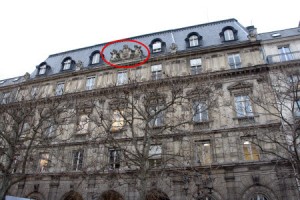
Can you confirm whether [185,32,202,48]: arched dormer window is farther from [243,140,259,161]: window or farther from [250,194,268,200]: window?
[250,194,268,200]: window

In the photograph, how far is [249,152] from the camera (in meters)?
18.0

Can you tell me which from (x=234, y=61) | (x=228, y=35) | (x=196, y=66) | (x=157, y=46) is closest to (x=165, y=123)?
(x=196, y=66)

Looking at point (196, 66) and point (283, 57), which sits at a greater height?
point (196, 66)

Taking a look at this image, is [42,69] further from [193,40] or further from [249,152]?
[249,152]

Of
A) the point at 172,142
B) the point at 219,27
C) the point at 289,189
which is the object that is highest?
the point at 219,27

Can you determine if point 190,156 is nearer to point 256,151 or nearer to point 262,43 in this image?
point 256,151

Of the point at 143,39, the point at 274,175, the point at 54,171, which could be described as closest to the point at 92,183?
the point at 54,171

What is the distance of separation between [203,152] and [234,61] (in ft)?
29.9

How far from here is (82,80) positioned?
86.2 feet

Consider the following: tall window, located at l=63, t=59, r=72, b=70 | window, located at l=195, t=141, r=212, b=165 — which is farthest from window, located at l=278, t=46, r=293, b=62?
tall window, located at l=63, t=59, r=72, b=70

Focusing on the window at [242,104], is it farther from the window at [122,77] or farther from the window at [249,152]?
the window at [122,77]

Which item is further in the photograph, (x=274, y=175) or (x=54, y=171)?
(x=54, y=171)

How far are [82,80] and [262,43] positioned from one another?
18.3m

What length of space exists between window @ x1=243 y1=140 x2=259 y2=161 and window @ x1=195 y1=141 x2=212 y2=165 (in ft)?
8.43
